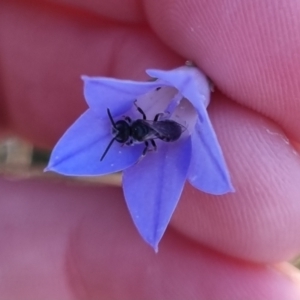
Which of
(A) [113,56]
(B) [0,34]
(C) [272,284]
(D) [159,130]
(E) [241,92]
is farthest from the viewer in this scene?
(B) [0,34]

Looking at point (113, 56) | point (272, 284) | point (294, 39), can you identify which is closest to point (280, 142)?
point (294, 39)

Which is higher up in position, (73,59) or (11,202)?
(73,59)

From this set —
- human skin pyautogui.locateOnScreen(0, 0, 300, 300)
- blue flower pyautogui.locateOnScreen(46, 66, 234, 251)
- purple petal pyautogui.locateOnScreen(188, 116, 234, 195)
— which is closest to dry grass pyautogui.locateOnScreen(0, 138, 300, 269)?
human skin pyautogui.locateOnScreen(0, 0, 300, 300)

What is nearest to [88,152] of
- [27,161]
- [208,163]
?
[208,163]

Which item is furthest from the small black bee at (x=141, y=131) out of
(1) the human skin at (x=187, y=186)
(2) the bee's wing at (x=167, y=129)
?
(1) the human skin at (x=187, y=186)

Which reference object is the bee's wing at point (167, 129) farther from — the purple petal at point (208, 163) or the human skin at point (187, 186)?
the human skin at point (187, 186)

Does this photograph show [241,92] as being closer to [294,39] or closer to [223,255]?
[294,39]
